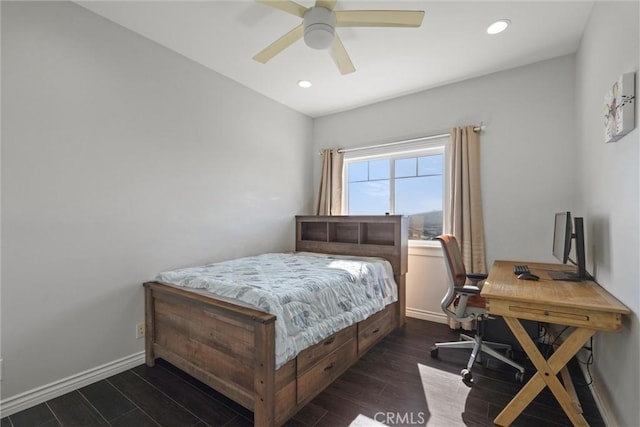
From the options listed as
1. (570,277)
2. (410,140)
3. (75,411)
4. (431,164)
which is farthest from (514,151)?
(75,411)

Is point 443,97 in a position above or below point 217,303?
above

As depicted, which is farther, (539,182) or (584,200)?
(539,182)

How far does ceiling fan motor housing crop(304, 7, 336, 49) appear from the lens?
1790 millimetres

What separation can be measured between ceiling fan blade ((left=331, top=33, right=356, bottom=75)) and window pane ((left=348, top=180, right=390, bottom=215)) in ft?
5.82

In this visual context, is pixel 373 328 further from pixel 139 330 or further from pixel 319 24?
pixel 319 24

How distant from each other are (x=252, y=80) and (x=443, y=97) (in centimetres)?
215

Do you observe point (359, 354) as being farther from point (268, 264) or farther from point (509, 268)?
point (509, 268)

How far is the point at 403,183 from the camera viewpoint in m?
3.67

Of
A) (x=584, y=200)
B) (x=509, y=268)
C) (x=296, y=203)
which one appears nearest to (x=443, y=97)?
(x=584, y=200)

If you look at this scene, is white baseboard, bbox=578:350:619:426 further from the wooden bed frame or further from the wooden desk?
the wooden bed frame

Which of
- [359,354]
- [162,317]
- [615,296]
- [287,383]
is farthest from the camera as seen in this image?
[359,354]

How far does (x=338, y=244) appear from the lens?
3.53 m

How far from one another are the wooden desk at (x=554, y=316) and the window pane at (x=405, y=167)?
206 cm

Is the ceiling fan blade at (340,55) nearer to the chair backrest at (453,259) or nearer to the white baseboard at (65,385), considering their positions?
the chair backrest at (453,259)
